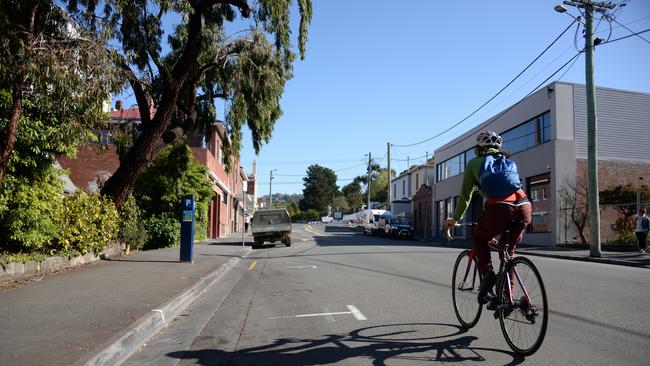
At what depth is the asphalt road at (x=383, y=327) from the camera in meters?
5.20

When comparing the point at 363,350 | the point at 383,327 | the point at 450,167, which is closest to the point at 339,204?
the point at 450,167

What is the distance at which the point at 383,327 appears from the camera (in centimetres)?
648

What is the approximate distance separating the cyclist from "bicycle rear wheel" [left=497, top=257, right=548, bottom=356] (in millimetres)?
245

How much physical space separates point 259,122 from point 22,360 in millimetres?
15383

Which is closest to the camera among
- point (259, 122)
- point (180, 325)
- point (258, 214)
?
point (180, 325)

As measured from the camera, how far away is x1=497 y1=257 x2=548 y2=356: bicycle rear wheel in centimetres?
486

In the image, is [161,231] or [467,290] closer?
[467,290]

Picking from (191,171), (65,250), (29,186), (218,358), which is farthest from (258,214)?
(218,358)

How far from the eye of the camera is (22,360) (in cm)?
471

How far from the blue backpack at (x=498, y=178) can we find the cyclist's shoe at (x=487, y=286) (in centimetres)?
85

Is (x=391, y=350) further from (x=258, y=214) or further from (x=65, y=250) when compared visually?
(x=258, y=214)

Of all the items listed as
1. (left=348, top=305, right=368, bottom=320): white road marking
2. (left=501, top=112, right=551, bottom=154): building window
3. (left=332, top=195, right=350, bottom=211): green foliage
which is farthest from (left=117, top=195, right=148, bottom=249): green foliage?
(left=332, top=195, right=350, bottom=211): green foliage

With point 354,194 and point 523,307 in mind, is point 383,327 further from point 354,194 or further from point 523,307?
point 354,194

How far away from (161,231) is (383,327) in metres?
19.0
